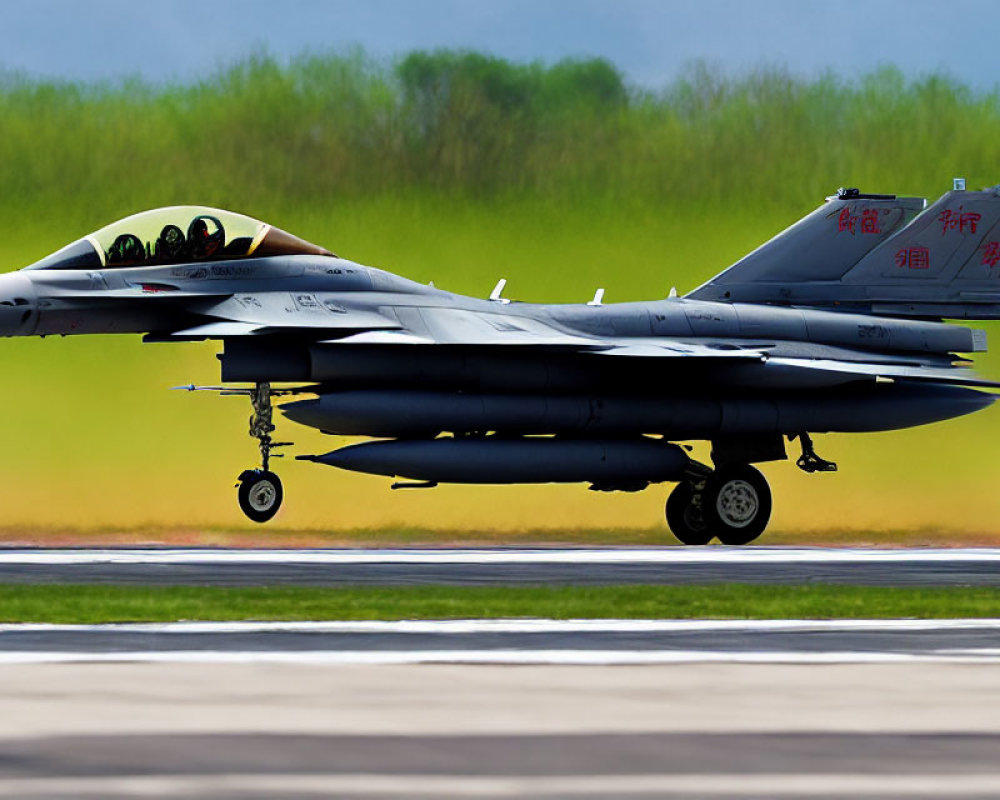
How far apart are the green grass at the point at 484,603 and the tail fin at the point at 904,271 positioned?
9880mm

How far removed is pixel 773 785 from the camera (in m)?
6.43

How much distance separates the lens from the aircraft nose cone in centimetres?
2045

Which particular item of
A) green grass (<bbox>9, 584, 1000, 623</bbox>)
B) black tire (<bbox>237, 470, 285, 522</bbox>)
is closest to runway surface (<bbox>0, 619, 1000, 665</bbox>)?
green grass (<bbox>9, 584, 1000, 623</bbox>)

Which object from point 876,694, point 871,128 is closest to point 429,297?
point 871,128

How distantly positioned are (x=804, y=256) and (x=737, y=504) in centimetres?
364

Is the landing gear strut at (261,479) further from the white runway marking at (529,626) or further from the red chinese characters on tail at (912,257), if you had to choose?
the white runway marking at (529,626)

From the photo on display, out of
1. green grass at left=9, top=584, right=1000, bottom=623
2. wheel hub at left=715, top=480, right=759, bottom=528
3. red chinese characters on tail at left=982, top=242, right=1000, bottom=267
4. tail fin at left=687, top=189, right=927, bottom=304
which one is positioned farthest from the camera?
red chinese characters on tail at left=982, top=242, right=1000, bottom=267

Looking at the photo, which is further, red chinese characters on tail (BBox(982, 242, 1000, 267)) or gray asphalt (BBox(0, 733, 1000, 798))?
red chinese characters on tail (BBox(982, 242, 1000, 267))

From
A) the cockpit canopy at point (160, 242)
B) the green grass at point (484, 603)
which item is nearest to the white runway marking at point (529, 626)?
the green grass at point (484, 603)

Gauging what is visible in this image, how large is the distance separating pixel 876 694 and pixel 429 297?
14.5 metres

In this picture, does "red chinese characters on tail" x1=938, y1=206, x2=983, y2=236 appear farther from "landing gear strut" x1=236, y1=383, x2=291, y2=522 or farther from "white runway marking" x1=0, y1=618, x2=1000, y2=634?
"white runway marking" x1=0, y1=618, x2=1000, y2=634

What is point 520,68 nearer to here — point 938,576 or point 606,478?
point 606,478

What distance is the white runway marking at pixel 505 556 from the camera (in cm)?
1800

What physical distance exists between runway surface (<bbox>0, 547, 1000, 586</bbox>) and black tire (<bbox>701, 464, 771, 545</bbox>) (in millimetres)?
1720
